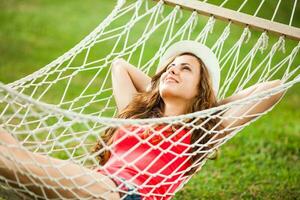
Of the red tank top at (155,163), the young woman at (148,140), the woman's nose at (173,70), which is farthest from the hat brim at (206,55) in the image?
the red tank top at (155,163)

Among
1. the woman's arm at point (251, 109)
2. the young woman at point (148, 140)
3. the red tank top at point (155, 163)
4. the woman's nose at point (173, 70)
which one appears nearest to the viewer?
the young woman at point (148, 140)

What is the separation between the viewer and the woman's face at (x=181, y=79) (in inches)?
92.5

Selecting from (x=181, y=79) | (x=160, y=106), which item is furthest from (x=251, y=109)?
(x=160, y=106)

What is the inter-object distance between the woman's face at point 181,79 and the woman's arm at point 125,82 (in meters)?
0.25

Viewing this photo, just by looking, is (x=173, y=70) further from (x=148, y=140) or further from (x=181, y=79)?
(x=148, y=140)

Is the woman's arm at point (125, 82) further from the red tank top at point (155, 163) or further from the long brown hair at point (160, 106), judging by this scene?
the red tank top at point (155, 163)

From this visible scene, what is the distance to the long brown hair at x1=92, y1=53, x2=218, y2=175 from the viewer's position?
235cm

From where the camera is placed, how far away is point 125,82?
2.65 metres

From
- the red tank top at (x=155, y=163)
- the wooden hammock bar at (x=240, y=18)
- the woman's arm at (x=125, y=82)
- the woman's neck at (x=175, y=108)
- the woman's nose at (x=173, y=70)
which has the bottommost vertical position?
the red tank top at (x=155, y=163)

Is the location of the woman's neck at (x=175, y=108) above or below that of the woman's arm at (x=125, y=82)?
below

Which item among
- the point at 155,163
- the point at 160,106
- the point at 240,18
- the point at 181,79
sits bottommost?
the point at 155,163

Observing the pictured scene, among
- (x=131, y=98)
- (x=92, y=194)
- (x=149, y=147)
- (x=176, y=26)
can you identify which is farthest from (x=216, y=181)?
(x=176, y=26)

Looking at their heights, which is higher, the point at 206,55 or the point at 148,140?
the point at 206,55

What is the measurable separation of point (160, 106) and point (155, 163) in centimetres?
35
